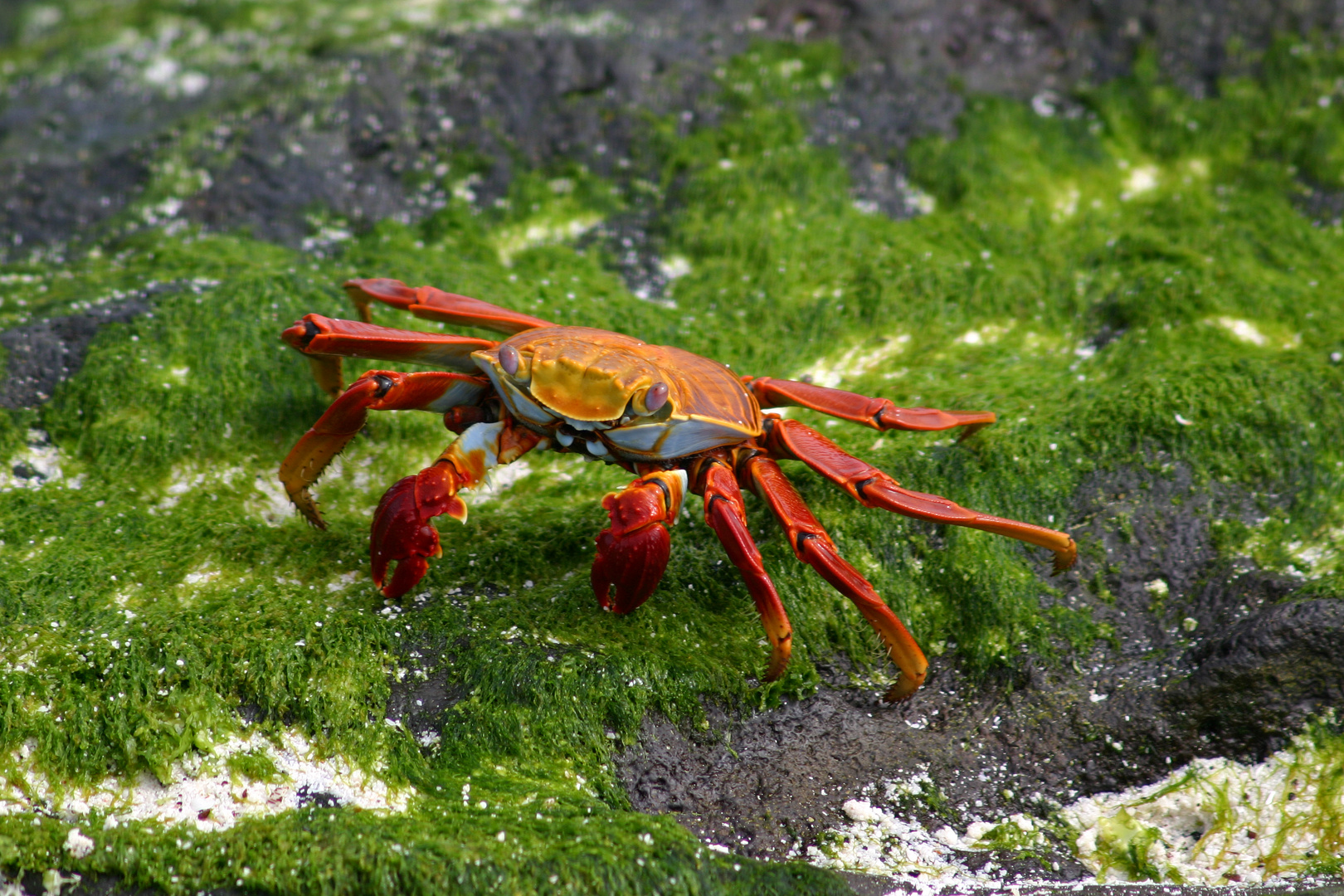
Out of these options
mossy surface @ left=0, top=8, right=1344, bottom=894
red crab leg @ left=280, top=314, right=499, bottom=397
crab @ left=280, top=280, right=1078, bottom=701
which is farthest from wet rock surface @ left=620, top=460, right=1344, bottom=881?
red crab leg @ left=280, top=314, right=499, bottom=397

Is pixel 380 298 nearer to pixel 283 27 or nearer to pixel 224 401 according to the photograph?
pixel 224 401

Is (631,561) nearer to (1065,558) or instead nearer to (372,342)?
(372,342)

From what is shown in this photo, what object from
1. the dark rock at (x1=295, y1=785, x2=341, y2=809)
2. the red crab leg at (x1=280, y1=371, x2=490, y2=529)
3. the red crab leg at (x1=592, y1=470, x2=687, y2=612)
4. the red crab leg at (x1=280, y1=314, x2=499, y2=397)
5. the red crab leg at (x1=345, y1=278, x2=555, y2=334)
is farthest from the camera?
the red crab leg at (x1=345, y1=278, x2=555, y2=334)

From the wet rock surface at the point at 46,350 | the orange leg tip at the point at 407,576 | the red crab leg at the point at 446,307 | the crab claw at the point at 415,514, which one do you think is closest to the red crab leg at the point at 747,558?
the crab claw at the point at 415,514

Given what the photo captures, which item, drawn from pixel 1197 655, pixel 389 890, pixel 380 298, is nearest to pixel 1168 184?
pixel 1197 655

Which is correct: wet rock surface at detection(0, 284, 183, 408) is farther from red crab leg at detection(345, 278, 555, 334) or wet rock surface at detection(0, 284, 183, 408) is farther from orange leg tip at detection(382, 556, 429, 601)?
orange leg tip at detection(382, 556, 429, 601)

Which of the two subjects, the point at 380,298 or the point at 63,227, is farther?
the point at 63,227
